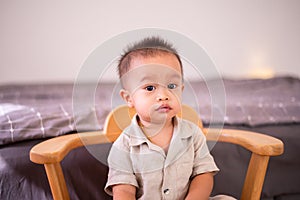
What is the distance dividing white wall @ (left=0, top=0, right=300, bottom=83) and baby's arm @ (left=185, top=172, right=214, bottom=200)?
1.93 metres

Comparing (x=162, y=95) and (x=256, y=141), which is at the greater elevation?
(x=162, y=95)

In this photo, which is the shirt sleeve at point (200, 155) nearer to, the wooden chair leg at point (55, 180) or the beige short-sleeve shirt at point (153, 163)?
the beige short-sleeve shirt at point (153, 163)

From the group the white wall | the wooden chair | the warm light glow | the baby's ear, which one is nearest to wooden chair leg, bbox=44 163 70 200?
the wooden chair

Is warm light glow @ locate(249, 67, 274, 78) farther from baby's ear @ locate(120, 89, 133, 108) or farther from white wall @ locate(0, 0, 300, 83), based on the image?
baby's ear @ locate(120, 89, 133, 108)

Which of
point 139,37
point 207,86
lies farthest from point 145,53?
point 207,86

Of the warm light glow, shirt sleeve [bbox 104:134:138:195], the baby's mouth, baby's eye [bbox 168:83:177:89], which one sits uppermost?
baby's eye [bbox 168:83:177:89]

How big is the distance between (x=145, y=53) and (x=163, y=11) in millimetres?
2196

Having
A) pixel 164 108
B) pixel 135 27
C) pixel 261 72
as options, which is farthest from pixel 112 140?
pixel 261 72

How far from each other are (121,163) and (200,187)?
19cm

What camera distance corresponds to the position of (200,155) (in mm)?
737

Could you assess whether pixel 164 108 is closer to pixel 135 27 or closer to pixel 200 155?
pixel 200 155

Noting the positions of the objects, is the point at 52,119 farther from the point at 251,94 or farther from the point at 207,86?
the point at 251,94

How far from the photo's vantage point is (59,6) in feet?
8.57

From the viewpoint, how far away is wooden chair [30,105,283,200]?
2.19 ft
